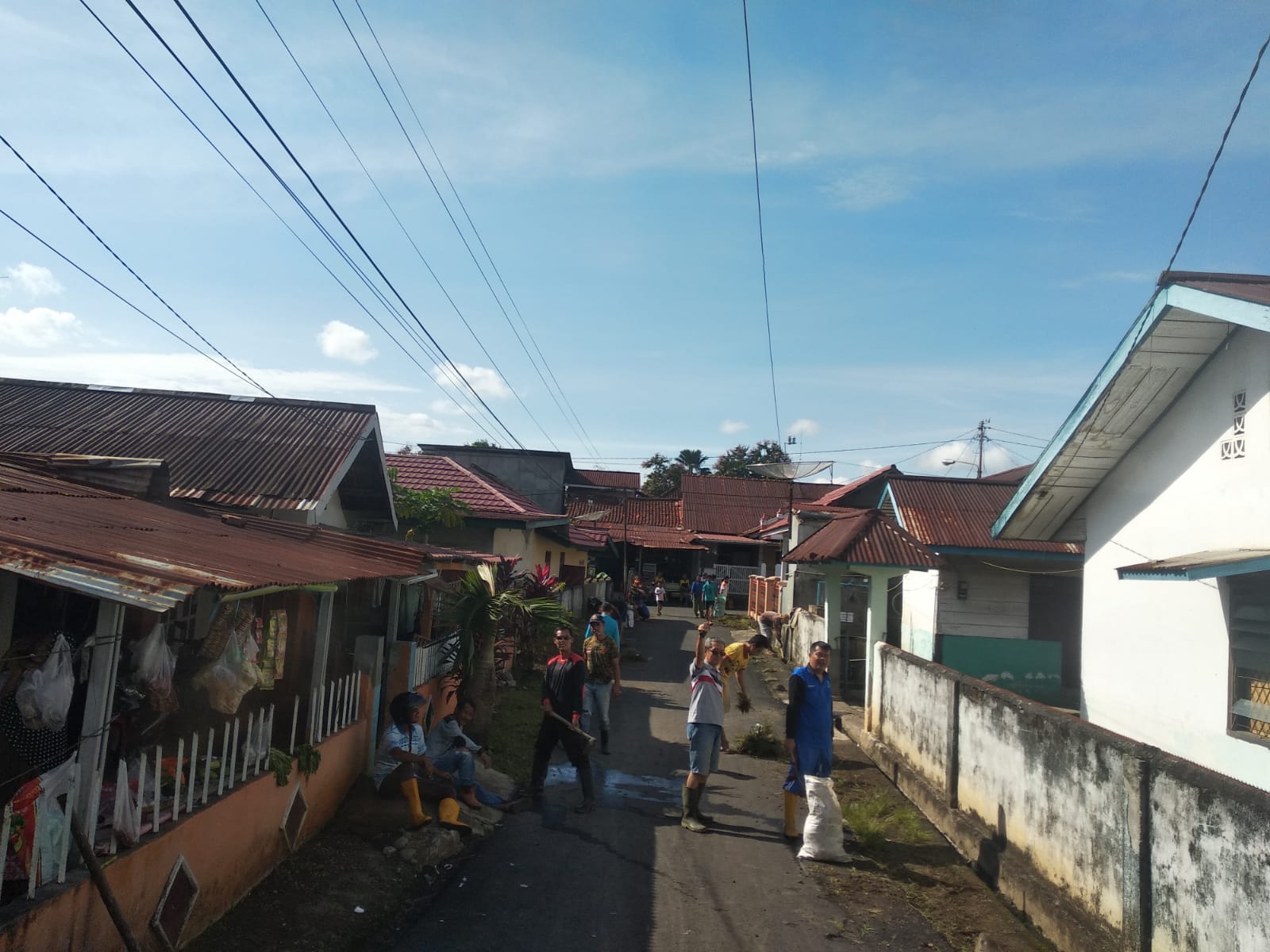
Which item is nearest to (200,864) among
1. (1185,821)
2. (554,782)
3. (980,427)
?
(554,782)

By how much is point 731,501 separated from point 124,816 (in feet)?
133

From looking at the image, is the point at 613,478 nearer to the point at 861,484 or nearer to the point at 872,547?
the point at 861,484

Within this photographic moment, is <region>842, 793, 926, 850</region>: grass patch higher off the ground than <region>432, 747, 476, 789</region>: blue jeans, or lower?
lower

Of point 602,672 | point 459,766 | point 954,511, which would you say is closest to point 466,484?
point 954,511

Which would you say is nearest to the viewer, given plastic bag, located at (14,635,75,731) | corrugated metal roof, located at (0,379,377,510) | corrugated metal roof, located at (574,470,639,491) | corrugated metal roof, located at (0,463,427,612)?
corrugated metal roof, located at (0,463,427,612)

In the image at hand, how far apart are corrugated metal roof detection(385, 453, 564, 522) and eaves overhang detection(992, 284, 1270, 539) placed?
34.0 feet

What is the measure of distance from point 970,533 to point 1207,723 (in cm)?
844

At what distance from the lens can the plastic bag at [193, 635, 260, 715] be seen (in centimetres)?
602

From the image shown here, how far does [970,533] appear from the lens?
15.9 m

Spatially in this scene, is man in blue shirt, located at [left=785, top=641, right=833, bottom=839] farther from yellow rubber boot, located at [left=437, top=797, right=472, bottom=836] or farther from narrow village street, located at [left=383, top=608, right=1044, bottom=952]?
yellow rubber boot, located at [left=437, top=797, right=472, bottom=836]

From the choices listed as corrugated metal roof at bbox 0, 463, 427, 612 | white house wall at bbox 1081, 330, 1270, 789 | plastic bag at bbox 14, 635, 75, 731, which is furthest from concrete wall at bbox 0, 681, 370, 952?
white house wall at bbox 1081, 330, 1270, 789

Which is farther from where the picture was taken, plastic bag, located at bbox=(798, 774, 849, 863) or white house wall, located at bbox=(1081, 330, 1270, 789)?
plastic bag, located at bbox=(798, 774, 849, 863)

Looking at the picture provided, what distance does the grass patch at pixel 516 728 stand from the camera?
10022 millimetres

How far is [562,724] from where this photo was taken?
855cm
